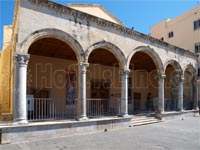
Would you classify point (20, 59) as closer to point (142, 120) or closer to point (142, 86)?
point (142, 120)

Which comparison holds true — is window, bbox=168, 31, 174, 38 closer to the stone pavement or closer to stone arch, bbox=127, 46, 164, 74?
stone arch, bbox=127, 46, 164, 74

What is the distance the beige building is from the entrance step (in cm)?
1236

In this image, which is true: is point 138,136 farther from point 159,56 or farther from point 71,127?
point 159,56

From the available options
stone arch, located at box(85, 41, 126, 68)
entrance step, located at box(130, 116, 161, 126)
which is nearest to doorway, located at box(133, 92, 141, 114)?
entrance step, located at box(130, 116, 161, 126)

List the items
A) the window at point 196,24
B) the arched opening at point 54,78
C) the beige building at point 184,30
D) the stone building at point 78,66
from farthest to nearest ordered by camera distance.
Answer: the beige building at point 184,30 < the window at point 196,24 < the arched opening at point 54,78 < the stone building at point 78,66

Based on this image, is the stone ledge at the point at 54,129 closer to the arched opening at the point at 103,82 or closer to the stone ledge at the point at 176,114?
the arched opening at the point at 103,82

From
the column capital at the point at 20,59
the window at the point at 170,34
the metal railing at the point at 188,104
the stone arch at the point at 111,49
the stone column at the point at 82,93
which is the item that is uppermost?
the window at the point at 170,34

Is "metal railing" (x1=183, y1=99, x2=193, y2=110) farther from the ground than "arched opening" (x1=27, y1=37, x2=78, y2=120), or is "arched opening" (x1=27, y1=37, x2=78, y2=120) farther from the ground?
"arched opening" (x1=27, y1=37, x2=78, y2=120)

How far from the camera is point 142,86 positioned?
20.8 metres

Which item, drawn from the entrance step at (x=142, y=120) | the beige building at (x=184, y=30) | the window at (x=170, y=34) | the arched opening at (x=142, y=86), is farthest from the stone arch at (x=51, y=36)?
the window at (x=170, y=34)

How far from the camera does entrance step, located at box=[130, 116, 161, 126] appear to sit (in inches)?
511

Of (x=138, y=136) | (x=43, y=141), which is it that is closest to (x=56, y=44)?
(x=43, y=141)

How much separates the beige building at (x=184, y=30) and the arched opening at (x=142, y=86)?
6.40 m

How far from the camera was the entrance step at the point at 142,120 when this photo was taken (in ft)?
42.6
